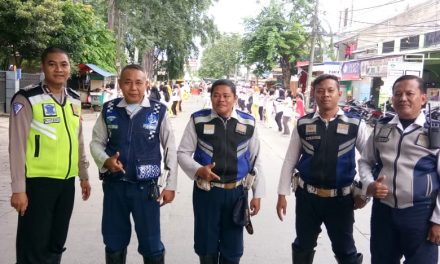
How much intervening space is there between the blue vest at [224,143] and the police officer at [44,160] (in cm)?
90

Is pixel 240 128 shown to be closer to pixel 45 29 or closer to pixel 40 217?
pixel 40 217

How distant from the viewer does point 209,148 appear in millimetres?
3096

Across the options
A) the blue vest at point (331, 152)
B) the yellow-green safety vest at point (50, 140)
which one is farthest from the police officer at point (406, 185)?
the yellow-green safety vest at point (50, 140)

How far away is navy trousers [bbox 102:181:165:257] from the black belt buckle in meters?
0.02

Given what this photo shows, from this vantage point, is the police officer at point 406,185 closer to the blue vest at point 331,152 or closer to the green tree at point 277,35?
the blue vest at point 331,152

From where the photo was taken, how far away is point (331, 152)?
120 inches

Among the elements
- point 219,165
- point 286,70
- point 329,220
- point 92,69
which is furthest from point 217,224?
point 286,70

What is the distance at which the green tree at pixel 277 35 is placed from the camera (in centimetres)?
2973

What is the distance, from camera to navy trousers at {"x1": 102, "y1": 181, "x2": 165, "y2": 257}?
2990mm

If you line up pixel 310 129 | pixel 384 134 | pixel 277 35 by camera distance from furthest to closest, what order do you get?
pixel 277 35, pixel 310 129, pixel 384 134

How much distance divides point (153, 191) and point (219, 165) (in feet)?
1.61

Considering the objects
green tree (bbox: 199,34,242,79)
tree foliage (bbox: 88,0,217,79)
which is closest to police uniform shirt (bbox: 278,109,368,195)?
tree foliage (bbox: 88,0,217,79)

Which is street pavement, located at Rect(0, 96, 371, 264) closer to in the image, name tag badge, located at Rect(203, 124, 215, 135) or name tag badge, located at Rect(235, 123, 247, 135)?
name tag badge, located at Rect(203, 124, 215, 135)

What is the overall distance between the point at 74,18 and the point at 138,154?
14.5 metres
